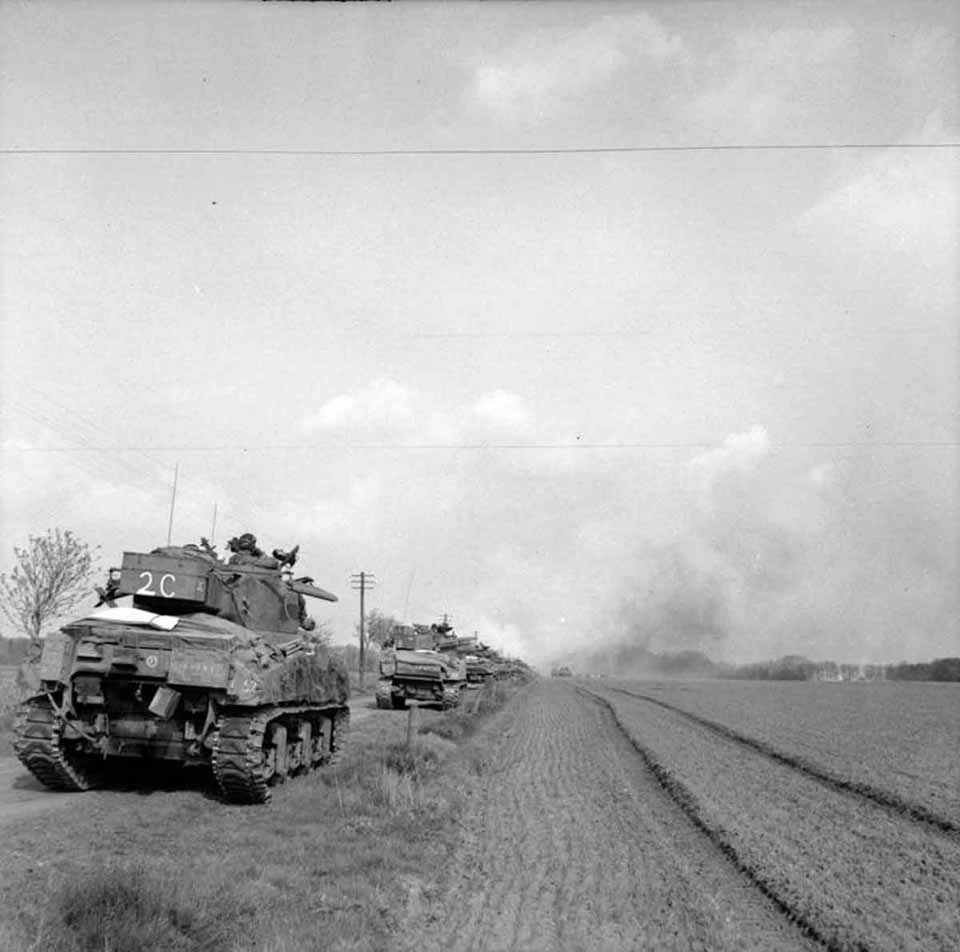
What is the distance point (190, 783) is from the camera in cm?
1186

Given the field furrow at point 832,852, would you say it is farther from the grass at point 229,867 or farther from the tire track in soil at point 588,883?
the grass at point 229,867

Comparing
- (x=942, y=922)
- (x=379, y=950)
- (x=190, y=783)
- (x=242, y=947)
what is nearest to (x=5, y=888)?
(x=242, y=947)

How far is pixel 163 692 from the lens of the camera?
403 inches

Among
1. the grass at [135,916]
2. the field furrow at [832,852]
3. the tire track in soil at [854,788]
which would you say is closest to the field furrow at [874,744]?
the tire track in soil at [854,788]

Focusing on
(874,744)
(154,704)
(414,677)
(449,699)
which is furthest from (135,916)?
(449,699)

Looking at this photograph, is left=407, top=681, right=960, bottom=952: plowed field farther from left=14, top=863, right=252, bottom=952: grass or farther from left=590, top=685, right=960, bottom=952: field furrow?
left=14, top=863, right=252, bottom=952: grass

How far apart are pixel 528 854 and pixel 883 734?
70.4ft

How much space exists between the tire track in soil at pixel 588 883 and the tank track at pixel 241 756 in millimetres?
2540

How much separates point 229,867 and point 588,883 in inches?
131

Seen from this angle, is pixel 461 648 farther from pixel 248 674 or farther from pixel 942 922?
pixel 942 922

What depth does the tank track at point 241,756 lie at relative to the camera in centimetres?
984

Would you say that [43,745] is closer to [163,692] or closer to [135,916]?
[163,692]

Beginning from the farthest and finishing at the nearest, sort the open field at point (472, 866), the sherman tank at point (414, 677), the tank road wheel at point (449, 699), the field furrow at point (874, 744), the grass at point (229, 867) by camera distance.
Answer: the tank road wheel at point (449, 699), the sherman tank at point (414, 677), the field furrow at point (874, 744), the open field at point (472, 866), the grass at point (229, 867)

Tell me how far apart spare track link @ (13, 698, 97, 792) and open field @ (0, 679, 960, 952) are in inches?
13.5
